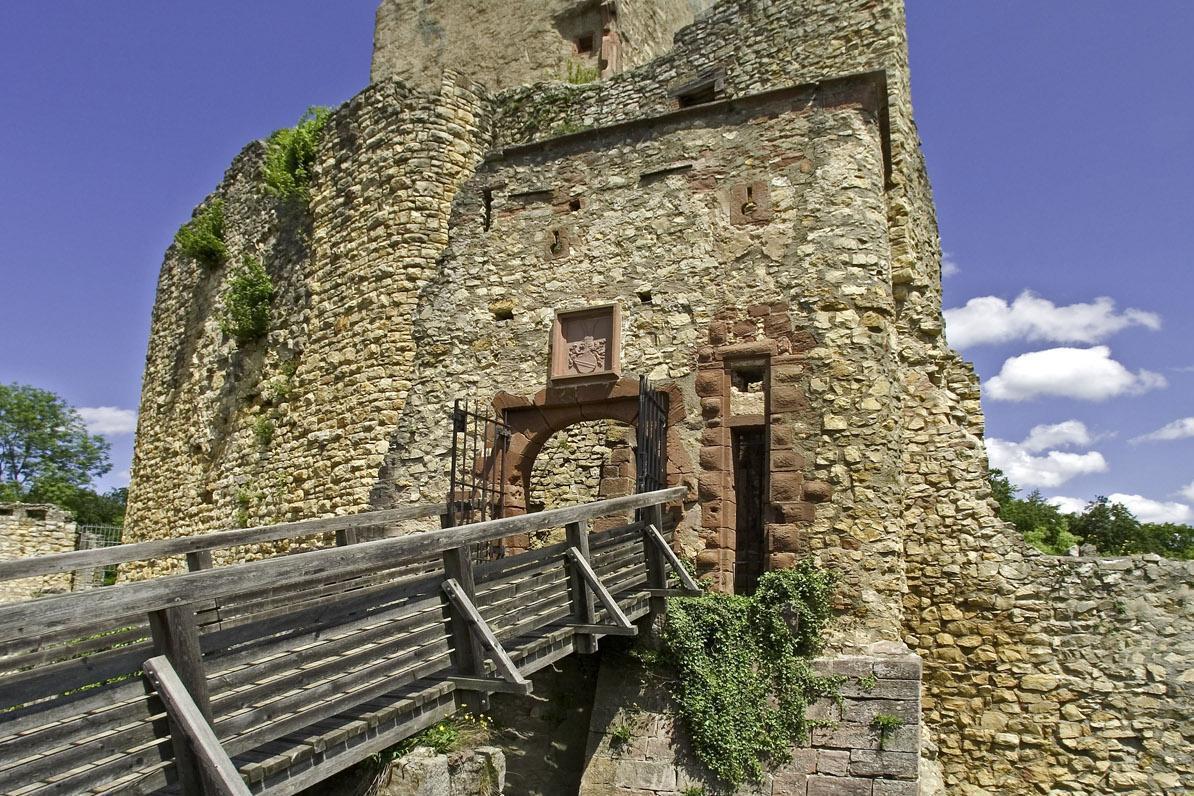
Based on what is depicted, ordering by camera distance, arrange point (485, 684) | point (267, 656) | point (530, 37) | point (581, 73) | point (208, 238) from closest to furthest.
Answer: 1. point (267, 656)
2. point (485, 684)
3. point (581, 73)
4. point (208, 238)
5. point (530, 37)

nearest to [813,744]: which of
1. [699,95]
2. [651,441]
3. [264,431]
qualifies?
[651,441]

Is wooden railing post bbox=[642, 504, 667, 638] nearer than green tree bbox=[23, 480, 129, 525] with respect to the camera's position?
Yes

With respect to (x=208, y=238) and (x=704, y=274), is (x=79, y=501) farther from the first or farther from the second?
(x=704, y=274)

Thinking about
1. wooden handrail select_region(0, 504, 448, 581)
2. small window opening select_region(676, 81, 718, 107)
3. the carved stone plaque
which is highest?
small window opening select_region(676, 81, 718, 107)

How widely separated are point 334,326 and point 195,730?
9.25 m

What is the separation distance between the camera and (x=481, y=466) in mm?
10031

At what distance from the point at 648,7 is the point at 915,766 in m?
15.0

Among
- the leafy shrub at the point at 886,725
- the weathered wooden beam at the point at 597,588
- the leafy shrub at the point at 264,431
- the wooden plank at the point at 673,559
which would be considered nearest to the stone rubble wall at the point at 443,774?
the weathered wooden beam at the point at 597,588

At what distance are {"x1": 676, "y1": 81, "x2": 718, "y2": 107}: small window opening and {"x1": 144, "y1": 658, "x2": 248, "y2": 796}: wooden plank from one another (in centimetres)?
1118

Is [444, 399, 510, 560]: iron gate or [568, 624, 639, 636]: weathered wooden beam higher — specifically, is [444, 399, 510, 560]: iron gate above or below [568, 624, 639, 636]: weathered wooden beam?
above

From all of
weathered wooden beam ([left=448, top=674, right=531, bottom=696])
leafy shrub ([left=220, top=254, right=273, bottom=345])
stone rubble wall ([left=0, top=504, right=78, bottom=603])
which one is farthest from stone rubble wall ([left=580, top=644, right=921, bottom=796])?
stone rubble wall ([left=0, top=504, right=78, bottom=603])

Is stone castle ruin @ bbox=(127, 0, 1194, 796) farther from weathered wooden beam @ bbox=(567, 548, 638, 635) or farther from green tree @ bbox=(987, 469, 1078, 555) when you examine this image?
green tree @ bbox=(987, 469, 1078, 555)

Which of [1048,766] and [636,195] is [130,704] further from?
[1048,766]

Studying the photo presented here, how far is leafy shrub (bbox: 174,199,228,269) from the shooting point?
16.3m
